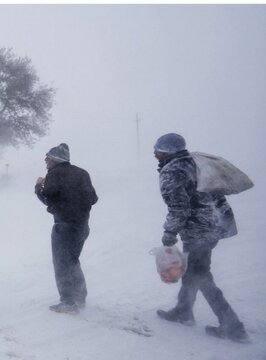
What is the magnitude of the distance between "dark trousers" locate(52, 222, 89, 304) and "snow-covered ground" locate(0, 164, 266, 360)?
296mm

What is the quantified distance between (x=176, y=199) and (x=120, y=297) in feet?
6.90

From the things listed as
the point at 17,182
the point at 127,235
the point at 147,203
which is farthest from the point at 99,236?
the point at 17,182

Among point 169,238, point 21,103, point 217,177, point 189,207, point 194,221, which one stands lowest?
point 169,238

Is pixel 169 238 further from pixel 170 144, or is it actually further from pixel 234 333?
pixel 234 333

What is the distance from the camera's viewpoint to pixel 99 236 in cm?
1021

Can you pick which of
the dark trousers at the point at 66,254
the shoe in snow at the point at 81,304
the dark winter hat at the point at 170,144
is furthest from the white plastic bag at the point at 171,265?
the shoe in snow at the point at 81,304

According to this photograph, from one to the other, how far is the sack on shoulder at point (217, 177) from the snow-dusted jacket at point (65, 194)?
4.44 ft

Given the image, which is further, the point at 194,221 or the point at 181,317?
the point at 181,317

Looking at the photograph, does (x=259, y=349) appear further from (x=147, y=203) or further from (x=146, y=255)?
(x=147, y=203)

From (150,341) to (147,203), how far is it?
10.9 metres

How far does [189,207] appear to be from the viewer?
427cm

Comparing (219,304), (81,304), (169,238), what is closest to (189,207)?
(169,238)

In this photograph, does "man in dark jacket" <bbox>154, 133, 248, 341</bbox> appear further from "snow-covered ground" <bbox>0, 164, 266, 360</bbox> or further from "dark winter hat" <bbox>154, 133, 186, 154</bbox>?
"snow-covered ground" <bbox>0, 164, 266, 360</bbox>

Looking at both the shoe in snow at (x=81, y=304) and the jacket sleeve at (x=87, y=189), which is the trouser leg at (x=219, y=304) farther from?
the jacket sleeve at (x=87, y=189)
